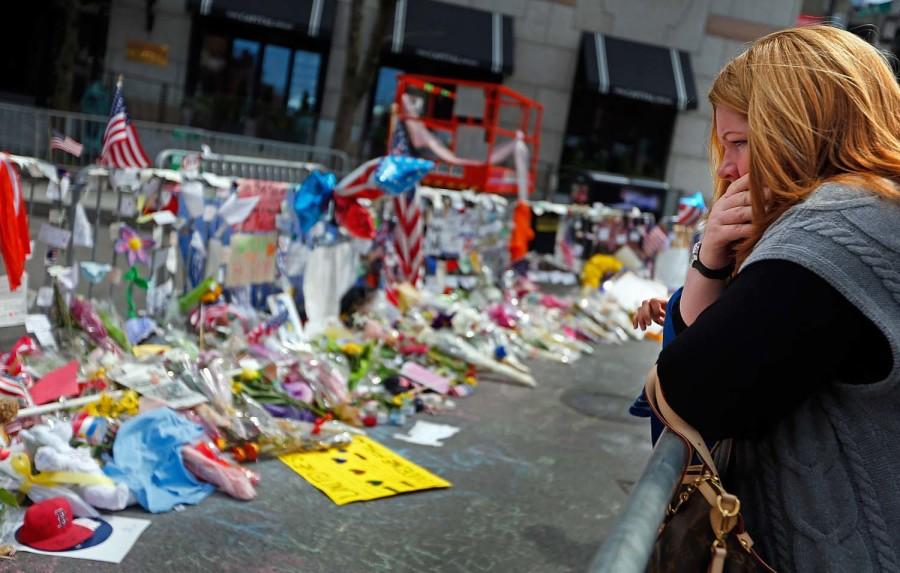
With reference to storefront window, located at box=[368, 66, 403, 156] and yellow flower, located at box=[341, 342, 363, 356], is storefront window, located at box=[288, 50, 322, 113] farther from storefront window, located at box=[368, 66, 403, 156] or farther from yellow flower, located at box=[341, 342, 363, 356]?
yellow flower, located at box=[341, 342, 363, 356]

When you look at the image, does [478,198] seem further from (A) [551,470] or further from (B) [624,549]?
(B) [624,549]

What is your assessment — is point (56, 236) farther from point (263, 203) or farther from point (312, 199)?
point (312, 199)

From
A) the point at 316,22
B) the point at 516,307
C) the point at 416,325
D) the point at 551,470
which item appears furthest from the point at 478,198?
the point at 316,22

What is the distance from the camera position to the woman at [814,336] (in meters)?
1.30

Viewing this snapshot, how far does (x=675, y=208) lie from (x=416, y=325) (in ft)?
52.9

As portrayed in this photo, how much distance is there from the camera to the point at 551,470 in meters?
5.48

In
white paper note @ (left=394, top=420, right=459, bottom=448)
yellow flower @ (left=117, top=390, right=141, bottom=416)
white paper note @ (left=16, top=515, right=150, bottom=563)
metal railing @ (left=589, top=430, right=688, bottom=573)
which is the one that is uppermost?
metal railing @ (left=589, top=430, right=688, bottom=573)

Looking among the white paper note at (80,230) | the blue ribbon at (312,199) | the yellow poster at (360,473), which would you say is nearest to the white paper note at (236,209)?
the blue ribbon at (312,199)

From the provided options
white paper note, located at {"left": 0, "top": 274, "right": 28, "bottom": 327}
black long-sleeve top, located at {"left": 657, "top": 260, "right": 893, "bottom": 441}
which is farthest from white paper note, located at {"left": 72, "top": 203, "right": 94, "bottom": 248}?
black long-sleeve top, located at {"left": 657, "top": 260, "right": 893, "bottom": 441}

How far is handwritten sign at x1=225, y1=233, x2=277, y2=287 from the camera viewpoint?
661cm

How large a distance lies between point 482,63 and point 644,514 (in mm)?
20332

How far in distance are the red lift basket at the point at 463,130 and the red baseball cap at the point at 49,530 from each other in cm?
1000

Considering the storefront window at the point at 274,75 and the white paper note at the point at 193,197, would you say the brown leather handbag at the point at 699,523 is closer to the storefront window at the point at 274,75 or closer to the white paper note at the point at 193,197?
the white paper note at the point at 193,197

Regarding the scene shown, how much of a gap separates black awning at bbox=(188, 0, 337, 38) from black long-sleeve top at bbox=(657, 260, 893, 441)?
62.8ft
